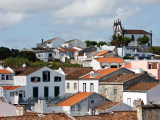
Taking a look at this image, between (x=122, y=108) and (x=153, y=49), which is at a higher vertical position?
(x=153, y=49)

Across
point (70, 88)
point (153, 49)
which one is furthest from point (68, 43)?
point (70, 88)

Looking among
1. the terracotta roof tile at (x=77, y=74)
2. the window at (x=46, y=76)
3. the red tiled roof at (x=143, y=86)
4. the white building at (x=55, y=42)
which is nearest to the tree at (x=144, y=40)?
the white building at (x=55, y=42)

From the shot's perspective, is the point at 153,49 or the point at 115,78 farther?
the point at 153,49

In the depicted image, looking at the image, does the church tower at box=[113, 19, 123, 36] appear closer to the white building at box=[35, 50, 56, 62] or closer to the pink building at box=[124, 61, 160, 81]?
the white building at box=[35, 50, 56, 62]

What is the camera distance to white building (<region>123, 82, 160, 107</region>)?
165ft

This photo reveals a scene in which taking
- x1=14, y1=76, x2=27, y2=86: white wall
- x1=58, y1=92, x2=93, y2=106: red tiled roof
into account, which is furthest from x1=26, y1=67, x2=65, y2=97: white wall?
x1=58, y1=92, x2=93, y2=106: red tiled roof

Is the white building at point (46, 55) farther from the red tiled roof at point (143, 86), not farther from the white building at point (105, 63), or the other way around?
the red tiled roof at point (143, 86)

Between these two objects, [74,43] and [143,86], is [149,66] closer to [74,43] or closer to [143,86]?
[143,86]

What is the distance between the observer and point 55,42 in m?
151

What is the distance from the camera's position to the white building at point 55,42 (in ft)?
492

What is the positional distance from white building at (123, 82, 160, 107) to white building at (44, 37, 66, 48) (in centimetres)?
9722

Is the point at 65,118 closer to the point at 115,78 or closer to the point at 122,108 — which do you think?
the point at 122,108

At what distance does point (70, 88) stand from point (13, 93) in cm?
1640

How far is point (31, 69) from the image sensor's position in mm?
56938
